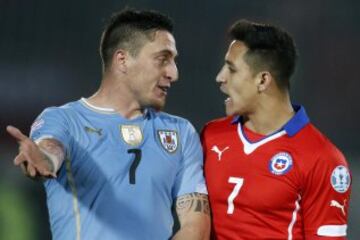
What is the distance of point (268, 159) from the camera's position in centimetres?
206

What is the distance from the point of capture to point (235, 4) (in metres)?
3.38

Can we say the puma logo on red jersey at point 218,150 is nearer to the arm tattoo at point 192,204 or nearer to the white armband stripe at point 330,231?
the arm tattoo at point 192,204

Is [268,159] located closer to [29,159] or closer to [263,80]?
[263,80]

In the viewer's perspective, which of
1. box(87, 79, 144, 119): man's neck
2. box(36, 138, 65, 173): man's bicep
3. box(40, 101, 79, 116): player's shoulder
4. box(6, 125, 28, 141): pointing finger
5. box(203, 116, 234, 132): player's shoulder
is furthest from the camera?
box(203, 116, 234, 132): player's shoulder

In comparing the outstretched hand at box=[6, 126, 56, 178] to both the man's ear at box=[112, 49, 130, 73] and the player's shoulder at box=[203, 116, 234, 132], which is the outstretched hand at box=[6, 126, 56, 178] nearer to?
the man's ear at box=[112, 49, 130, 73]

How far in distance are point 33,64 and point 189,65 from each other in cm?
72

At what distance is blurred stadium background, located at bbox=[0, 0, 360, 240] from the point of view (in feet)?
10.9

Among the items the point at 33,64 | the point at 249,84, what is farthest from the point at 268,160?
the point at 33,64

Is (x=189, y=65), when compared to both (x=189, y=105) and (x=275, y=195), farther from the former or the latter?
(x=275, y=195)

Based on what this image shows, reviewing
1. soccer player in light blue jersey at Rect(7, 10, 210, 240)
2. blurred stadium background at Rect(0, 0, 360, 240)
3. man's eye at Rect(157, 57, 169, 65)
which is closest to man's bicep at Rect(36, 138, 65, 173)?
soccer player in light blue jersey at Rect(7, 10, 210, 240)

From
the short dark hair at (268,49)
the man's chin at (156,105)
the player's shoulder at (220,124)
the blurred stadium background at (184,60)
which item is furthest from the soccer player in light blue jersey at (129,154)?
the blurred stadium background at (184,60)

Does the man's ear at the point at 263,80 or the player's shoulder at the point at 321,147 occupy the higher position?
the man's ear at the point at 263,80

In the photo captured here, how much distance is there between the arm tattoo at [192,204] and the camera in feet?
6.67

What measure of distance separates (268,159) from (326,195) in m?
0.19
